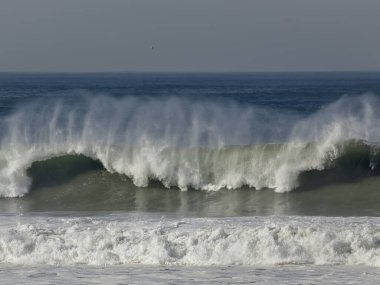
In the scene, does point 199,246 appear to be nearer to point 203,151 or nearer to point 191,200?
point 191,200

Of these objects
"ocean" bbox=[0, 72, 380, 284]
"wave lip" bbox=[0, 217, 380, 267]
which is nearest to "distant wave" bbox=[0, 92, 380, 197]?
"ocean" bbox=[0, 72, 380, 284]

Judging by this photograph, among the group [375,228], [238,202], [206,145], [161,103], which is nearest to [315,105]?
[161,103]

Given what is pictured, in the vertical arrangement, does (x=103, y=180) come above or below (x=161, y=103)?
below

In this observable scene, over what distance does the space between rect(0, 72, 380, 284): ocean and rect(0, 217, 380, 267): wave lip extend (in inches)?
0.8

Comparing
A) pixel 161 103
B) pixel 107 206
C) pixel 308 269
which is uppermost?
pixel 161 103

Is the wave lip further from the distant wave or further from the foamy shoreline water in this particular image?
the distant wave

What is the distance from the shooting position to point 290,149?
20.6 metres

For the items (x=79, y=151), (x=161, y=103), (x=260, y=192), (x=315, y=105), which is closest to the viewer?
(x=260, y=192)

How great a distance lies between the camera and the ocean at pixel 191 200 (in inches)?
457

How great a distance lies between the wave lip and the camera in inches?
464

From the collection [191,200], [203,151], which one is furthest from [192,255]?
[203,151]

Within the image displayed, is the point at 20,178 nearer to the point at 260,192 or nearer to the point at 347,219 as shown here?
the point at 260,192

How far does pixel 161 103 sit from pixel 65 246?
2332 centimetres

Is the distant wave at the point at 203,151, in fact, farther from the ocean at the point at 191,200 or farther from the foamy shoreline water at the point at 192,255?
the foamy shoreline water at the point at 192,255
